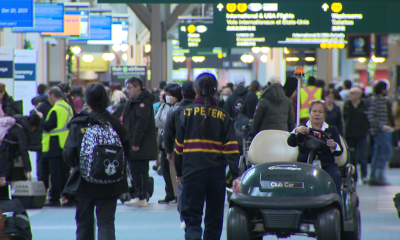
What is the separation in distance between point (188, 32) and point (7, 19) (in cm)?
579

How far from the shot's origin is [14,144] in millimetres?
7074

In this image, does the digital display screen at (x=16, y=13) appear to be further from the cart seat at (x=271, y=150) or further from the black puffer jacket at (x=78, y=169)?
the black puffer jacket at (x=78, y=169)

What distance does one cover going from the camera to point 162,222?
22.1 feet

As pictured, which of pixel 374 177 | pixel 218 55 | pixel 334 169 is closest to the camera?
pixel 334 169

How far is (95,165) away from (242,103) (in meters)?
5.43

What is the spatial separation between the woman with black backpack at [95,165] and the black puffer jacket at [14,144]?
2.83 metres

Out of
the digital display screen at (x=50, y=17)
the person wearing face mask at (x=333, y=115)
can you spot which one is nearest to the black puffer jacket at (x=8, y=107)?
the person wearing face mask at (x=333, y=115)

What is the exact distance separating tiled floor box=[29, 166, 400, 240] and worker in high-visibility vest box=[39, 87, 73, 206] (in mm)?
500

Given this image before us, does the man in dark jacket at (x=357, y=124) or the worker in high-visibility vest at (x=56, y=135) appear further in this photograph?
the man in dark jacket at (x=357, y=124)

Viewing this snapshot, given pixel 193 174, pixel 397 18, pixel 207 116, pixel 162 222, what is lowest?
pixel 162 222

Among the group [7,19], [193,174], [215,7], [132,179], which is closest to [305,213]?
[193,174]

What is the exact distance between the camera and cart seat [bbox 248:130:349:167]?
557 centimetres

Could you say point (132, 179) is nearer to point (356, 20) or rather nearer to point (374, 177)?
point (374, 177)

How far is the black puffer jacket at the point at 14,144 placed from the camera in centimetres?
699
